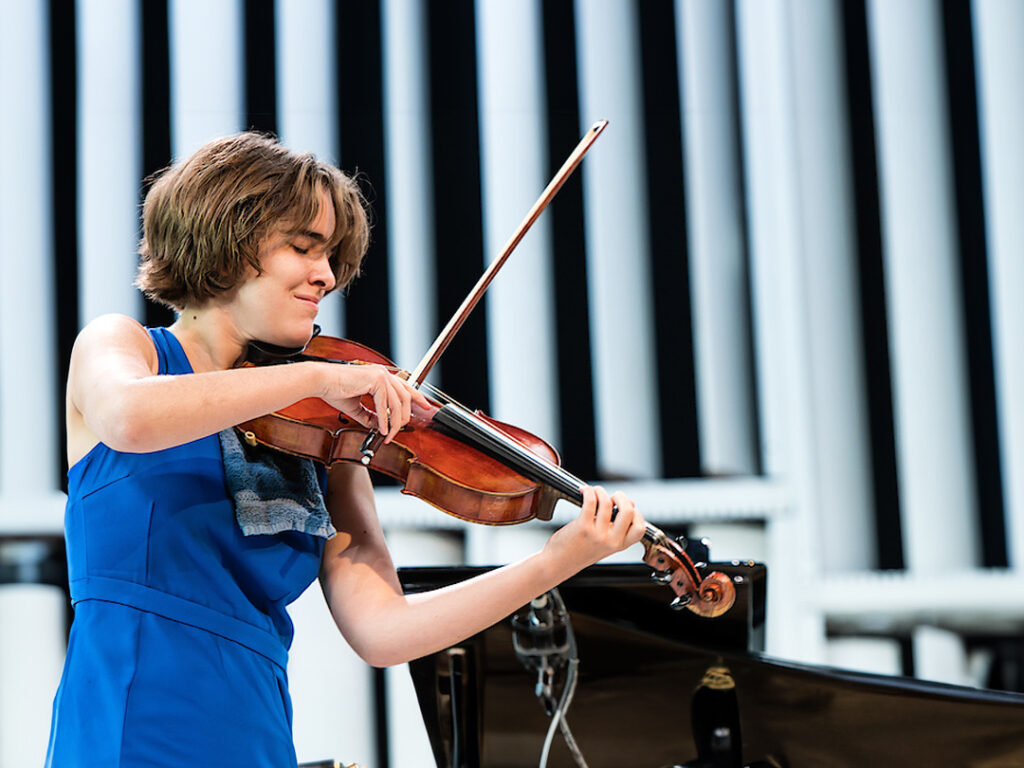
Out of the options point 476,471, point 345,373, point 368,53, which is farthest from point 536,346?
point 345,373

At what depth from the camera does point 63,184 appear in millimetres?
2658

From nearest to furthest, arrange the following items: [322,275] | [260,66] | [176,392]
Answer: [176,392], [322,275], [260,66]

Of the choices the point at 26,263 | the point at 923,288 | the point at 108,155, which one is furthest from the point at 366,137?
the point at 923,288

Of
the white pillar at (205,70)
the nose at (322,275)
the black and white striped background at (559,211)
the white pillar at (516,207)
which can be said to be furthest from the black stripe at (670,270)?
the nose at (322,275)

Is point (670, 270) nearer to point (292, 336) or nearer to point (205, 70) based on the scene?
point (205, 70)

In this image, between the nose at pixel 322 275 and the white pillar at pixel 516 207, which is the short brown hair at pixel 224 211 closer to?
the nose at pixel 322 275

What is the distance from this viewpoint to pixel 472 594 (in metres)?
1.14

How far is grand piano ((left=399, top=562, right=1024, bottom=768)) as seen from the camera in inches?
52.3

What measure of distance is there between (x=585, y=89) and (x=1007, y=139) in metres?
1.08

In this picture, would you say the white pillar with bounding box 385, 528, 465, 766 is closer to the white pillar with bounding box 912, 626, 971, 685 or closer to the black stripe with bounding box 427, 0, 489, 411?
the black stripe with bounding box 427, 0, 489, 411

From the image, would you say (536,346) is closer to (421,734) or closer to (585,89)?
(585,89)

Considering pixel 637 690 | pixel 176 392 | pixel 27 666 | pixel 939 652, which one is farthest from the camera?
pixel 939 652

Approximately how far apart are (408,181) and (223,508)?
1.79m

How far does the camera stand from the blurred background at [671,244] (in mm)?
2617
